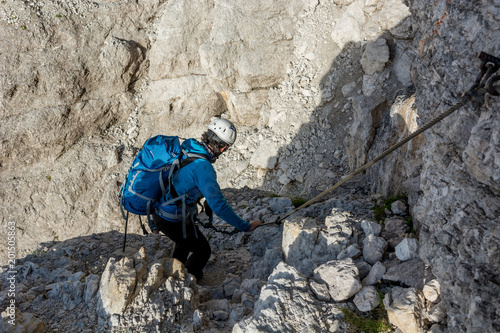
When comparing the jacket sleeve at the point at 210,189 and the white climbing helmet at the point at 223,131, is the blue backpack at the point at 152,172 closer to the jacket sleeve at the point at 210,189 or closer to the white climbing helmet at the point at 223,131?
the jacket sleeve at the point at 210,189

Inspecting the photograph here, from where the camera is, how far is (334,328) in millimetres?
4070

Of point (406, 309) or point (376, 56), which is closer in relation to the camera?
point (406, 309)

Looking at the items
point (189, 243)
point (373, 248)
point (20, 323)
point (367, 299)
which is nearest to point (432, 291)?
point (367, 299)

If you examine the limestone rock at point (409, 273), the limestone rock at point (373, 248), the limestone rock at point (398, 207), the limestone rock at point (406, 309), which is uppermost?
the limestone rock at point (398, 207)

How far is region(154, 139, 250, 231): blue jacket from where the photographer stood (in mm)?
6039

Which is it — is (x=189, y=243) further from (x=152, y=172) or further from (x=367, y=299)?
(x=367, y=299)

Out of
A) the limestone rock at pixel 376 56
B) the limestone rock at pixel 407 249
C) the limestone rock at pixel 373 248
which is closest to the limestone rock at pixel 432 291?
the limestone rock at pixel 407 249

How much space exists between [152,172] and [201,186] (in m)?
Result: 1.02

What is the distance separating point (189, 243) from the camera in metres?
7.04

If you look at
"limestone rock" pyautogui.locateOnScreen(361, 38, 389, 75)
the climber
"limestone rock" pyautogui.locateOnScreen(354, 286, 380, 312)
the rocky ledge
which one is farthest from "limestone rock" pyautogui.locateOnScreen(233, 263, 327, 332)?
"limestone rock" pyautogui.locateOnScreen(361, 38, 389, 75)

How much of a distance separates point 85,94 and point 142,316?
12487 millimetres

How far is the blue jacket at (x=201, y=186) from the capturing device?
6.04m

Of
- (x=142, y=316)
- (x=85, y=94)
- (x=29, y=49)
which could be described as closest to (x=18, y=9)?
(x=29, y=49)

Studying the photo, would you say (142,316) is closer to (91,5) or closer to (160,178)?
(160,178)
